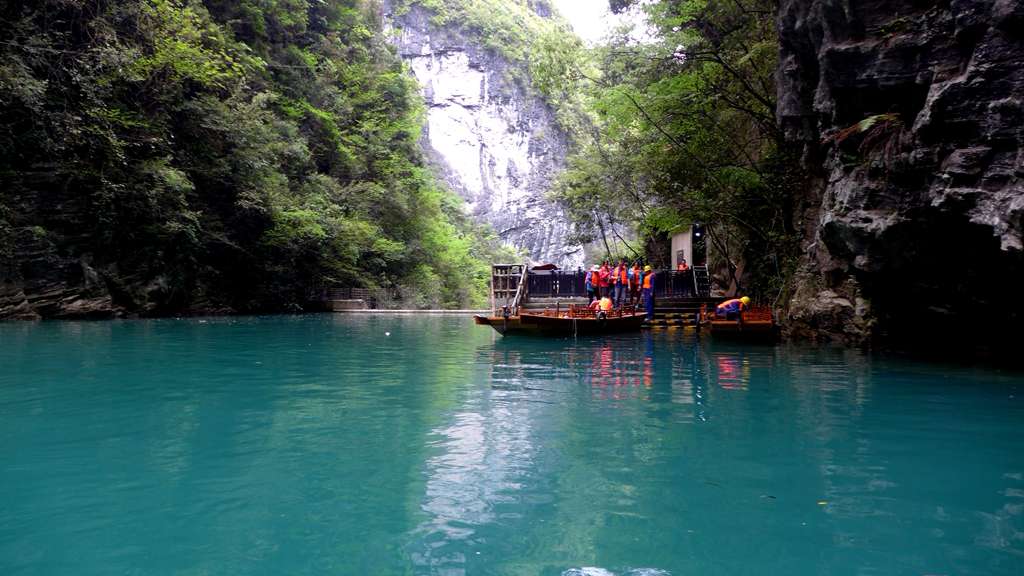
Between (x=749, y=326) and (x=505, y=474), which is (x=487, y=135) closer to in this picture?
(x=749, y=326)

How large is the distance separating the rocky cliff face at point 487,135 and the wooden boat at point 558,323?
2168 inches

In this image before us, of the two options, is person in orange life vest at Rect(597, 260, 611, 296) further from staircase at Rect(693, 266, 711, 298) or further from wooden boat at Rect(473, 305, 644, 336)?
staircase at Rect(693, 266, 711, 298)

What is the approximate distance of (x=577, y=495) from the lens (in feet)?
14.5

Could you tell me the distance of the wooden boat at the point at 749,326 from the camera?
52.4 feet

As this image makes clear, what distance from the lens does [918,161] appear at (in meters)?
10.7

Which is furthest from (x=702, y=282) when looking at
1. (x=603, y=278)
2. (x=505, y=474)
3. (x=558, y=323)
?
(x=505, y=474)

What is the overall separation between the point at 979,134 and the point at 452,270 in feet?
129

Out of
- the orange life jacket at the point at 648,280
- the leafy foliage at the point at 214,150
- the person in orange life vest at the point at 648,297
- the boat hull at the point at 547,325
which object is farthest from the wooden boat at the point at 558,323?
the leafy foliage at the point at 214,150

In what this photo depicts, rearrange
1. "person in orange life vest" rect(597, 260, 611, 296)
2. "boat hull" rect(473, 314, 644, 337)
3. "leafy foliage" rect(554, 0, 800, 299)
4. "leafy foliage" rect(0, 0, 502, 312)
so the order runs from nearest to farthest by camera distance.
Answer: "boat hull" rect(473, 314, 644, 337), "leafy foliage" rect(554, 0, 800, 299), "leafy foliage" rect(0, 0, 502, 312), "person in orange life vest" rect(597, 260, 611, 296)

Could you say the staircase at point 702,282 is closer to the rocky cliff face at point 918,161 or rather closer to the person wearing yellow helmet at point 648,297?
the person wearing yellow helmet at point 648,297

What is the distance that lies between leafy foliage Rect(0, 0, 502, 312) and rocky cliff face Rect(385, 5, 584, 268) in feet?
101

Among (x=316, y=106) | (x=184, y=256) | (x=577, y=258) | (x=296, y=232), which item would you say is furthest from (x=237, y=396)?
(x=577, y=258)

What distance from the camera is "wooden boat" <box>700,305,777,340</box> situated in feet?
52.4

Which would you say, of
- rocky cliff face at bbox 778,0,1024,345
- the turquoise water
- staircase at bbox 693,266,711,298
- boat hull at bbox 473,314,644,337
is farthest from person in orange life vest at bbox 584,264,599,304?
the turquoise water
